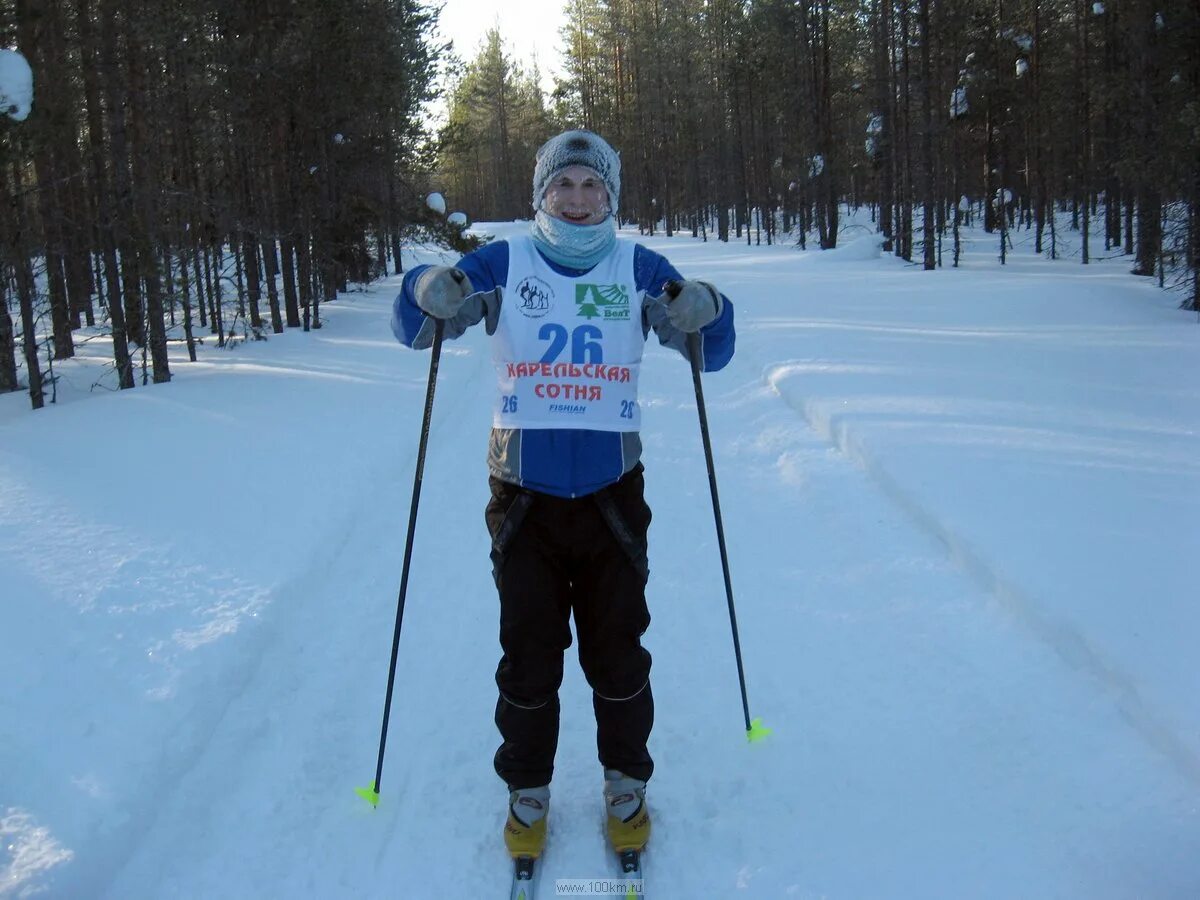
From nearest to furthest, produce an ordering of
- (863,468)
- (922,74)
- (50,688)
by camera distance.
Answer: (50,688)
(863,468)
(922,74)

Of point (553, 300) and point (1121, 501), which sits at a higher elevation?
point (553, 300)

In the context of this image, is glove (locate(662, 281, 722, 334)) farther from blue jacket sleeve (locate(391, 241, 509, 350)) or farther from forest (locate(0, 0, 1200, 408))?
forest (locate(0, 0, 1200, 408))

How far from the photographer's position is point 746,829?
286 centimetres

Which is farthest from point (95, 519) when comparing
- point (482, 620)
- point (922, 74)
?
point (922, 74)

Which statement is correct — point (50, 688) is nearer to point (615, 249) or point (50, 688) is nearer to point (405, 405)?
point (615, 249)

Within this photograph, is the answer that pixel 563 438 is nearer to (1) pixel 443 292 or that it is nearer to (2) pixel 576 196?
(1) pixel 443 292

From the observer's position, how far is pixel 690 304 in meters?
2.71

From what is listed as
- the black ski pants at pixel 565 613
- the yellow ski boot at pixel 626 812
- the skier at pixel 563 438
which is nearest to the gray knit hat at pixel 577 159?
the skier at pixel 563 438

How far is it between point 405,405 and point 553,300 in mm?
7339

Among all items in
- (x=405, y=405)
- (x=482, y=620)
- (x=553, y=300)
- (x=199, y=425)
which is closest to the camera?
(x=553, y=300)

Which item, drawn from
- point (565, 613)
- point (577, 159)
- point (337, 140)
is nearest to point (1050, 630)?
point (565, 613)

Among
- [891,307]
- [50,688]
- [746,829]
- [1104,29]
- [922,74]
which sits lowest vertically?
[746,829]

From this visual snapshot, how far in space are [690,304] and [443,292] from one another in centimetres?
76

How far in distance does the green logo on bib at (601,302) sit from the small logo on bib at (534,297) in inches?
3.6
